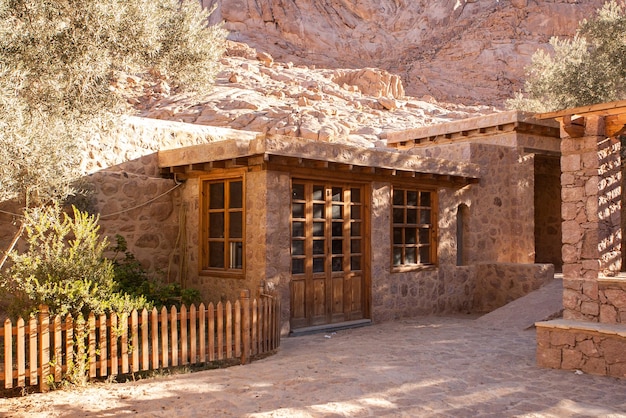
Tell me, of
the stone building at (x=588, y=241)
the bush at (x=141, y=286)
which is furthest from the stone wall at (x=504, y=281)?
the bush at (x=141, y=286)

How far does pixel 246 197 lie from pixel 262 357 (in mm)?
2636

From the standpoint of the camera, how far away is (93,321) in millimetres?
5836

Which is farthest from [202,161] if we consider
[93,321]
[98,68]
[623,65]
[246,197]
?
[623,65]

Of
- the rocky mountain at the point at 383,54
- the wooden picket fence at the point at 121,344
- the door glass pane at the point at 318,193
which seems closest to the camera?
→ the wooden picket fence at the point at 121,344

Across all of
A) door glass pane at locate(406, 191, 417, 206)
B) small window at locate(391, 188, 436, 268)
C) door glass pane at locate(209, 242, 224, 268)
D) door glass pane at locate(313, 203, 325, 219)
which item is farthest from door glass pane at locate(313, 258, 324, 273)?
door glass pane at locate(406, 191, 417, 206)

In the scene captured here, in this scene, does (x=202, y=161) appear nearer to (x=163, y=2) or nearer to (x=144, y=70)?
(x=144, y=70)

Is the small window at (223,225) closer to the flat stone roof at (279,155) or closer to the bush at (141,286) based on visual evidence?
the flat stone roof at (279,155)

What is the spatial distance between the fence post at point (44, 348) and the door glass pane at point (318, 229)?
4698mm

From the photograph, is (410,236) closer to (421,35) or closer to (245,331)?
(245,331)

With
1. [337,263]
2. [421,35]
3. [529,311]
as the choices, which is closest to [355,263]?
[337,263]

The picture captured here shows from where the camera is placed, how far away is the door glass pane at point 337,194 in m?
9.80

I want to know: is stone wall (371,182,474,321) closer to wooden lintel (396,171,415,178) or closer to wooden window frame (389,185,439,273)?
wooden window frame (389,185,439,273)

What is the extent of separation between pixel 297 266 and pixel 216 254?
4.63ft

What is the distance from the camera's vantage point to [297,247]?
9.26 meters
